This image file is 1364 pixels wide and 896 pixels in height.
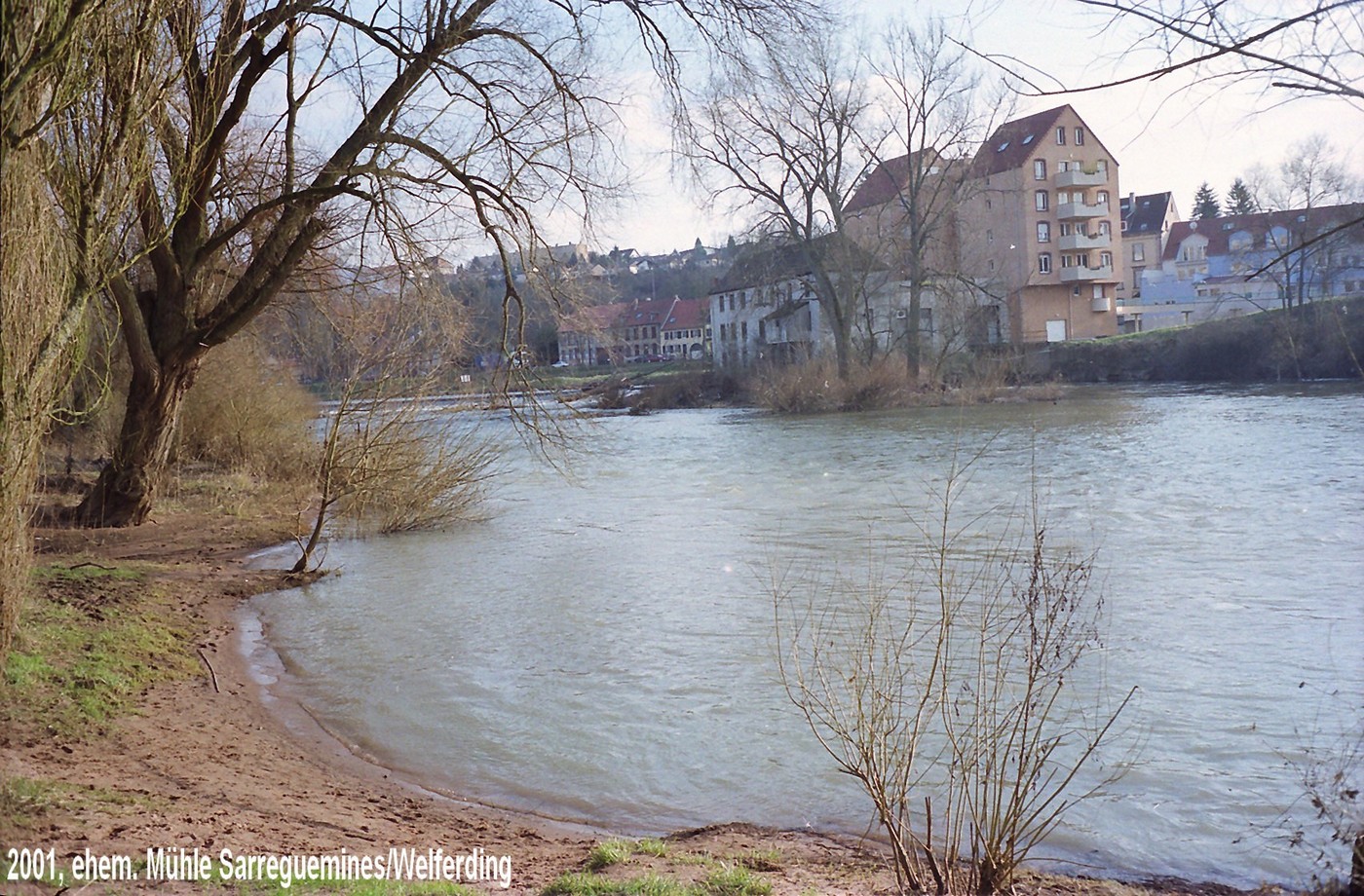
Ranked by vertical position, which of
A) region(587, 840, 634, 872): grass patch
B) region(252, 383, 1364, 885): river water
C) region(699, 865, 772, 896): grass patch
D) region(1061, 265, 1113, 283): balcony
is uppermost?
region(1061, 265, 1113, 283): balcony

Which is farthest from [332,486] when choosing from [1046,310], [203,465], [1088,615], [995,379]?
[1046,310]

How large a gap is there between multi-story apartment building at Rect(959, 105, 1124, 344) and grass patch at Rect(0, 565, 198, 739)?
61267 millimetres

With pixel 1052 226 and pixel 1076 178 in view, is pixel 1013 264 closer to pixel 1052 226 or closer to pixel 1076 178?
pixel 1052 226

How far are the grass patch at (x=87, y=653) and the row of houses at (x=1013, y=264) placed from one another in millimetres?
27393

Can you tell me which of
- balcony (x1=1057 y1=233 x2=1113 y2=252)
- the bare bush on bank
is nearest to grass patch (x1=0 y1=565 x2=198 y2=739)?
the bare bush on bank

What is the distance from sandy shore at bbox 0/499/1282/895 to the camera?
4.94m

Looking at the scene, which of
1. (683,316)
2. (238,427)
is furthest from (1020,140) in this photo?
(238,427)

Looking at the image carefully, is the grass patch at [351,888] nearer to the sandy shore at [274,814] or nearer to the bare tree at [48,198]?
the sandy shore at [274,814]

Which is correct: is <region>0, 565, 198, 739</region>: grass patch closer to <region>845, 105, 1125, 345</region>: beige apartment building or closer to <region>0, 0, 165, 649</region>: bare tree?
<region>0, 0, 165, 649</region>: bare tree

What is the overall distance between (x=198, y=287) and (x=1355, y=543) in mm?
15351

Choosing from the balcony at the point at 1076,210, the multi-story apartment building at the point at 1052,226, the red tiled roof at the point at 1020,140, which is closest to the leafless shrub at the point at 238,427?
the multi-story apartment building at the point at 1052,226

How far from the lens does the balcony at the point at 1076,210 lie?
69125 mm

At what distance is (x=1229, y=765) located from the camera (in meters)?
7.73

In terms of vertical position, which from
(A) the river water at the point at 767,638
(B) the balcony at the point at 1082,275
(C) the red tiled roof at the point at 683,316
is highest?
(C) the red tiled roof at the point at 683,316
